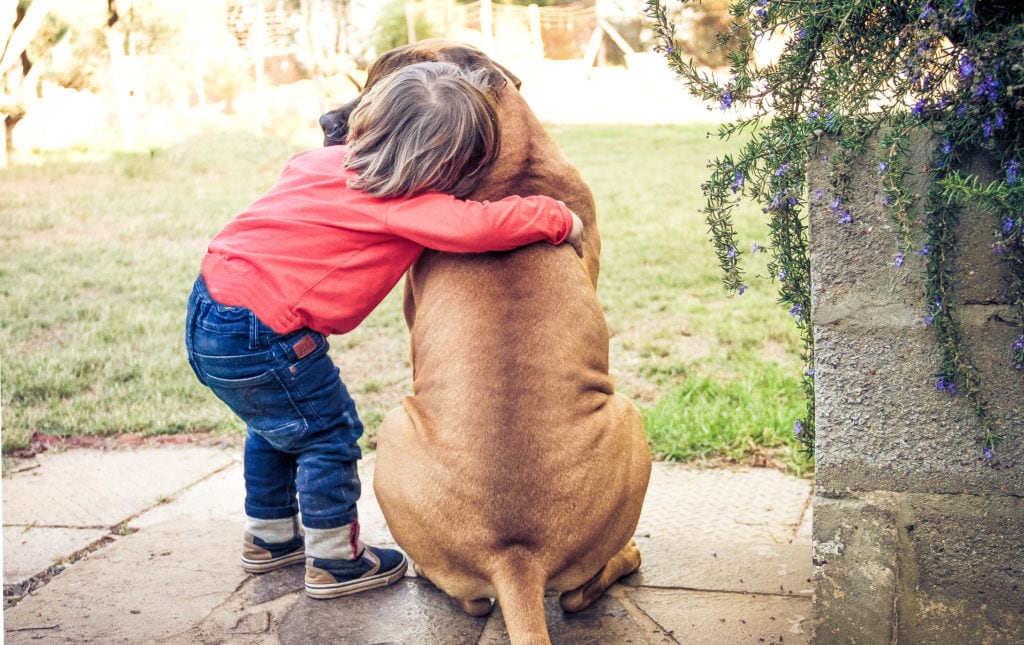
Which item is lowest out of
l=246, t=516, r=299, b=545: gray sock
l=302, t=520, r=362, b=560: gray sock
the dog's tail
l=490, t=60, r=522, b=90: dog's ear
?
l=246, t=516, r=299, b=545: gray sock

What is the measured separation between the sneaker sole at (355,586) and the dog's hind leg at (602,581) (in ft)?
1.82

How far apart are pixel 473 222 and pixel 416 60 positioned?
725mm

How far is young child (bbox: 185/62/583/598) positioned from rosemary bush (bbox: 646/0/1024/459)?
58 centimetres

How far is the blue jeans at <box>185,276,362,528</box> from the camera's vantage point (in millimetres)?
2693

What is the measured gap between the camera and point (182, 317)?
688 centimetres

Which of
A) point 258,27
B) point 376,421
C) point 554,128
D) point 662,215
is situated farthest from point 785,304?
point 258,27

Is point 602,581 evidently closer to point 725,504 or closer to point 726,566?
point 726,566

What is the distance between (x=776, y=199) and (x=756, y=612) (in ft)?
3.72

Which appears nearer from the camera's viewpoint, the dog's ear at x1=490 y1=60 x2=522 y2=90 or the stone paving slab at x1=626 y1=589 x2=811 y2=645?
the stone paving slab at x1=626 y1=589 x2=811 y2=645

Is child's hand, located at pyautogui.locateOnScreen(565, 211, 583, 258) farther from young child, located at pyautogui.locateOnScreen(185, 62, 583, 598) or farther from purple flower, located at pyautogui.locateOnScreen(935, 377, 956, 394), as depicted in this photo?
purple flower, located at pyautogui.locateOnScreen(935, 377, 956, 394)

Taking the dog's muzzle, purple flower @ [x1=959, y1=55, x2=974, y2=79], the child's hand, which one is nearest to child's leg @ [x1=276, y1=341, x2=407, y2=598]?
the dog's muzzle

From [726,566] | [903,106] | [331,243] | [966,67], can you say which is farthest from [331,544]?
[966,67]

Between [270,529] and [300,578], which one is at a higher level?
[270,529]

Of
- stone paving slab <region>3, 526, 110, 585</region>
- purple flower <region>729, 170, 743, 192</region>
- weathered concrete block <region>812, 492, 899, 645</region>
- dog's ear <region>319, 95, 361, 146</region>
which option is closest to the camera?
weathered concrete block <region>812, 492, 899, 645</region>
